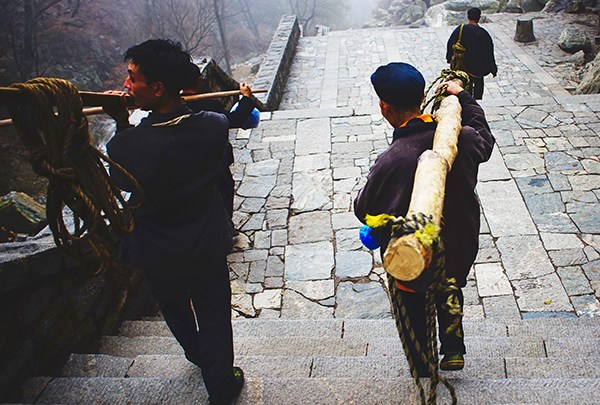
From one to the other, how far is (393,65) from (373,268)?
2.74 m

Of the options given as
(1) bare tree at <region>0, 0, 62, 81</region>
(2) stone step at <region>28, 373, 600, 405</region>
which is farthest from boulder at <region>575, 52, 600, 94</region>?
(1) bare tree at <region>0, 0, 62, 81</region>

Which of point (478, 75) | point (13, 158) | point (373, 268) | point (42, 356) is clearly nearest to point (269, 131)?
point (478, 75)

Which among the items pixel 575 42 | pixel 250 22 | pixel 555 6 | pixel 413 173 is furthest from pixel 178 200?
pixel 250 22

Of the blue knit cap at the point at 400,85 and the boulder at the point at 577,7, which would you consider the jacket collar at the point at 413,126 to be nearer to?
the blue knit cap at the point at 400,85

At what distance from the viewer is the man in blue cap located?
7.41 ft

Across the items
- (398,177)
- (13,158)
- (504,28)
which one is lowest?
(13,158)

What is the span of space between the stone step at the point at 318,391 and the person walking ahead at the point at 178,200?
0.21 meters

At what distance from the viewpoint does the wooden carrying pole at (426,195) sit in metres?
1.45

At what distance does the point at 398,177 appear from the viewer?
7.36 ft

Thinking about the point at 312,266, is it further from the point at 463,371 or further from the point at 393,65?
the point at 393,65

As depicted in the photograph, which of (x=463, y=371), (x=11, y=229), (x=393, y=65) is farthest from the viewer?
(x=11, y=229)

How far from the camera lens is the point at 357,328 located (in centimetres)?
374

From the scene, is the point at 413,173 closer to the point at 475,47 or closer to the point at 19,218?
the point at 475,47

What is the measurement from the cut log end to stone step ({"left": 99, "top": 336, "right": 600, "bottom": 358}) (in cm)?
190
